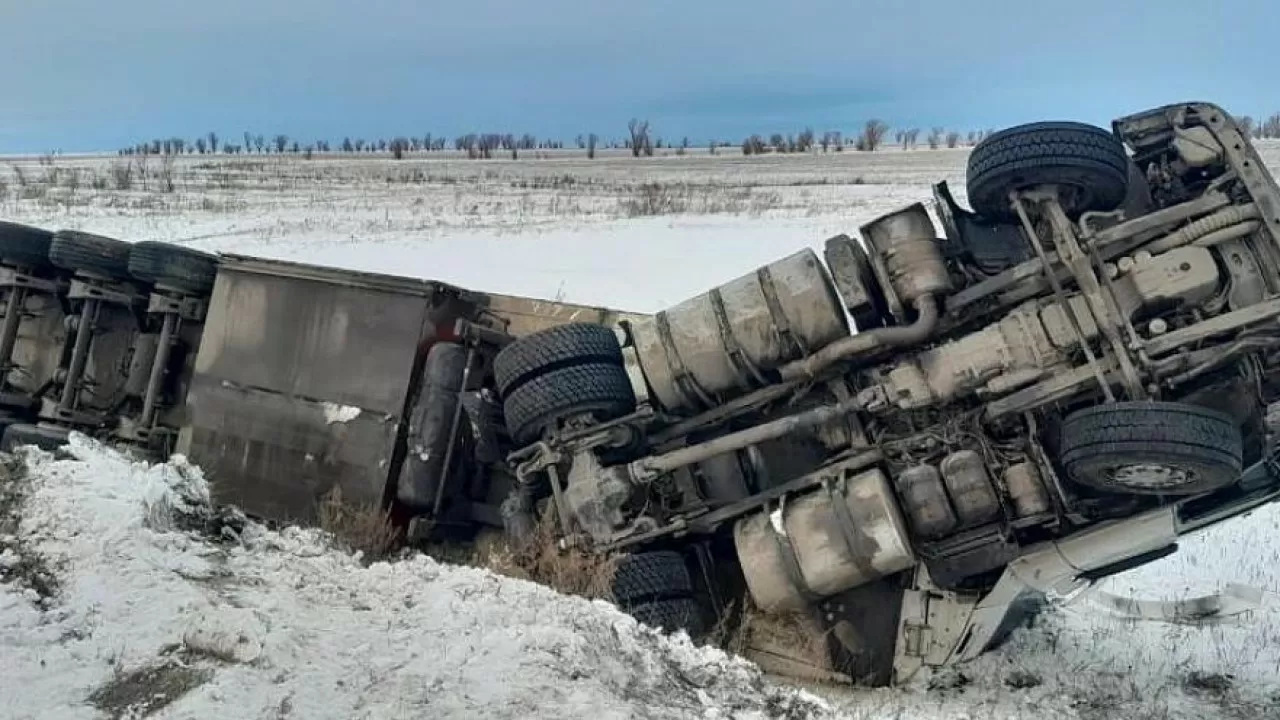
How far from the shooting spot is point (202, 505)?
4.94 meters

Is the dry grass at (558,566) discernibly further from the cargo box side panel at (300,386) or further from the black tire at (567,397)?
the cargo box side panel at (300,386)

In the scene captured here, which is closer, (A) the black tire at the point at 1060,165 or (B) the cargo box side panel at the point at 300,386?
(A) the black tire at the point at 1060,165

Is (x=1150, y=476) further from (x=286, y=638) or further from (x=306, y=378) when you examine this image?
(x=306, y=378)

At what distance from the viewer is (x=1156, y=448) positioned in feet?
14.9

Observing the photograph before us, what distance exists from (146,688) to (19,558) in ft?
3.77

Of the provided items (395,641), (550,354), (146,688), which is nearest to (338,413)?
(550,354)

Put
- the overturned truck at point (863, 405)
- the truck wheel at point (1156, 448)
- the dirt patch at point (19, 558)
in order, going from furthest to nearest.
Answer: the overturned truck at point (863, 405), the truck wheel at point (1156, 448), the dirt patch at point (19, 558)

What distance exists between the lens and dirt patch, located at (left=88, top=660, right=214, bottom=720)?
10.4ft

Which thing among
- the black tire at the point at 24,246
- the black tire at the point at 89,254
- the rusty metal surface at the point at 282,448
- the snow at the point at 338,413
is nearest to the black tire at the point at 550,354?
the rusty metal surface at the point at 282,448

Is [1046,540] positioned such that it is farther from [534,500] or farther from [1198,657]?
[534,500]

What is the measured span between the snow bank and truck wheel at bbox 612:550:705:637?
1.01 metres

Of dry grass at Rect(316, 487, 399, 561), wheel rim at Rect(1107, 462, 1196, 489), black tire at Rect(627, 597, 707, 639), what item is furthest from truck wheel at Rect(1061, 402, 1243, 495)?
dry grass at Rect(316, 487, 399, 561)

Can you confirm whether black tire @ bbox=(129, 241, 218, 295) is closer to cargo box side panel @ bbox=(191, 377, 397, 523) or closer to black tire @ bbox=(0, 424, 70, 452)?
cargo box side panel @ bbox=(191, 377, 397, 523)

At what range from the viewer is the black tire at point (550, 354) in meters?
5.88
